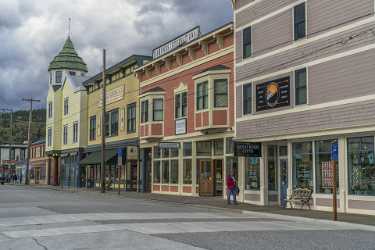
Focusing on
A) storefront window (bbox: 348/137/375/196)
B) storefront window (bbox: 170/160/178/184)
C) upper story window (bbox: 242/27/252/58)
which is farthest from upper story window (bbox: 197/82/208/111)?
storefront window (bbox: 348/137/375/196)

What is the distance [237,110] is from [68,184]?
33.7 m

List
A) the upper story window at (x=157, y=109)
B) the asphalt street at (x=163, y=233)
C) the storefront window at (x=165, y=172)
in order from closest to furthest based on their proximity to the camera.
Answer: the asphalt street at (x=163, y=233), the storefront window at (x=165, y=172), the upper story window at (x=157, y=109)

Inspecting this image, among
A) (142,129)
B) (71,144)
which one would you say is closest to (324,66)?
(142,129)

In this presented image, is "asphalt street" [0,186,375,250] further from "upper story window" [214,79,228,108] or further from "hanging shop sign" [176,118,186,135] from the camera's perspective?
"hanging shop sign" [176,118,186,135]

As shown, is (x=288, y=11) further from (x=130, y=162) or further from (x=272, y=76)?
(x=130, y=162)

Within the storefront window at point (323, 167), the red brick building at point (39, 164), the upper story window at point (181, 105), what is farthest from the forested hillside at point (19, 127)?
the storefront window at point (323, 167)

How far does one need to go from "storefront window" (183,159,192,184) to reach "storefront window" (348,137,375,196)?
1383 centimetres

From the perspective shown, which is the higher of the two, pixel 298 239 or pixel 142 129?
pixel 142 129

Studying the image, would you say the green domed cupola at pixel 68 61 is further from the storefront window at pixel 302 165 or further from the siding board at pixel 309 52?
the storefront window at pixel 302 165

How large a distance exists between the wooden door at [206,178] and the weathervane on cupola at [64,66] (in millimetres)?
35316

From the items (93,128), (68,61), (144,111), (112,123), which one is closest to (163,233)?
(144,111)

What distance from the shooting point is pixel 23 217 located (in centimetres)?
1877

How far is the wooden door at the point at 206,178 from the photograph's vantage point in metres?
32.3

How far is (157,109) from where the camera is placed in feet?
123
